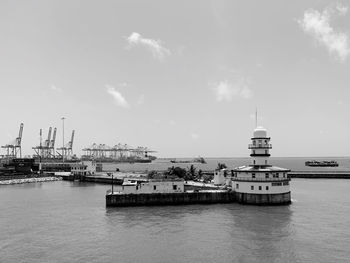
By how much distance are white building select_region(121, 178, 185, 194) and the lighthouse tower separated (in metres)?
10.8

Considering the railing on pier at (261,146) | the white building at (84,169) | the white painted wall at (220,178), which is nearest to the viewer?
the railing on pier at (261,146)

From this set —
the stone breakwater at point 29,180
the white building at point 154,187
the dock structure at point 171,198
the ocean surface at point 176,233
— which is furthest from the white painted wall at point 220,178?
the stone breakwater at point 29,180

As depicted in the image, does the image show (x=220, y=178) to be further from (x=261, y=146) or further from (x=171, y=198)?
(x=171, y=198)

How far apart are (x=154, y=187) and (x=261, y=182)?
18965 mm

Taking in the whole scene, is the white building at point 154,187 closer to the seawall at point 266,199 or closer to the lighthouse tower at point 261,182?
the lighthouse tower at point 261,182

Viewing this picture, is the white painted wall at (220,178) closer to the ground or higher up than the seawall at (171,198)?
higher up

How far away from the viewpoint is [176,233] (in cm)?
3888

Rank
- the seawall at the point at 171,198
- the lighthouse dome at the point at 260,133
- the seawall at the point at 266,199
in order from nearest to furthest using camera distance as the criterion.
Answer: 1. the seawall at the point at 266,199
2. the seawall at the point at 171,198
3. the lighthouse dome at the point at 260,133

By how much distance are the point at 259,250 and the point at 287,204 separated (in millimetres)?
28102

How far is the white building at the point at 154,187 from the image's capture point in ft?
195

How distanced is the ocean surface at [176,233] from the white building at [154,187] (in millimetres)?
4510

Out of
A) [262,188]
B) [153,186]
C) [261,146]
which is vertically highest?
[261,146]

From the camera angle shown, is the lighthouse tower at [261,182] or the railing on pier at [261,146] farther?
the railing on pier at [261,146]

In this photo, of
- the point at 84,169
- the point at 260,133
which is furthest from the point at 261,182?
the point at 84,169
